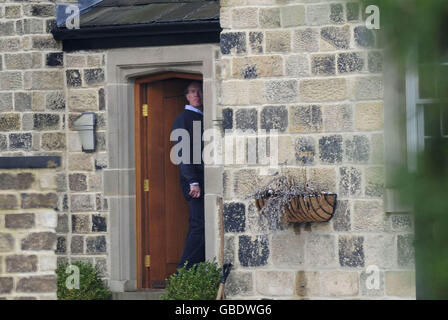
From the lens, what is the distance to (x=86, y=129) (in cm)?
802

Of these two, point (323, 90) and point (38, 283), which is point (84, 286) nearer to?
point (38, 283)

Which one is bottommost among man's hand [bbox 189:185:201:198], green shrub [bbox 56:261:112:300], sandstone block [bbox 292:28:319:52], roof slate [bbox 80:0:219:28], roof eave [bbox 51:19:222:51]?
green shrub [bbox 56:261:112:300]

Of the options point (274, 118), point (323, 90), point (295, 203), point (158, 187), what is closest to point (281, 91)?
point (274, 118)

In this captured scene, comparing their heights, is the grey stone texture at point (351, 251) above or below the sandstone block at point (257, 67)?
below

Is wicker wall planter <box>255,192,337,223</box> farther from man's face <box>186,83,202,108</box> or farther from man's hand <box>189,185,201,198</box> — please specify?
man's face <box>186,83,202,108</box>

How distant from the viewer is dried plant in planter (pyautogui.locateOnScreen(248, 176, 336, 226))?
18.1 feet

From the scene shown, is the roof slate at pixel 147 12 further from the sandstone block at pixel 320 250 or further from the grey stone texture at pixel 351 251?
the grey stone texture at pixel 351 251

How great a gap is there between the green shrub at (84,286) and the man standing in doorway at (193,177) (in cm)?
86

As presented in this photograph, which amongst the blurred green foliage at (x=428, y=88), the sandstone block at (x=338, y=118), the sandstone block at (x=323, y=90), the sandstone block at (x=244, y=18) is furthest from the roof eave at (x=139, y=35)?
the blurred green foliage at (x=428, y=88)

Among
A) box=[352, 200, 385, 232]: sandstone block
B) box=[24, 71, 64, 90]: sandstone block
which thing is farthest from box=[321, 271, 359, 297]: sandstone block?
box=[24, 71, 64, 90]: sandstone block

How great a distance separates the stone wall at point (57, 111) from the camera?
26.3 ft

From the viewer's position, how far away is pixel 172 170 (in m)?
8.27

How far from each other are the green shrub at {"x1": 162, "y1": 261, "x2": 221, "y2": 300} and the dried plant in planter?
133 cm

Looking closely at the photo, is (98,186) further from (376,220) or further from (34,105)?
(376,220)
